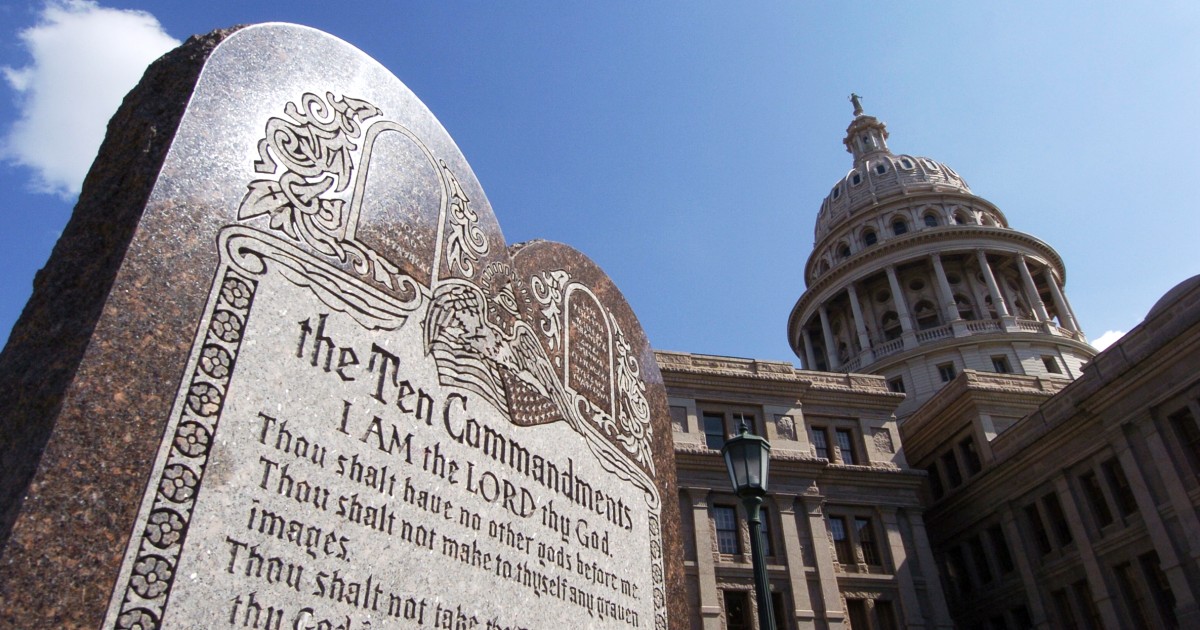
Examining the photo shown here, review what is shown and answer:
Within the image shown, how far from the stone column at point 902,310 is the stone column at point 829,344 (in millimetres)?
5439

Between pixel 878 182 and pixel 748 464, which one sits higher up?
pixel 878 182

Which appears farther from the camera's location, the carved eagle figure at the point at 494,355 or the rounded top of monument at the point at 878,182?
the rounded top of monument at the point at 878,182

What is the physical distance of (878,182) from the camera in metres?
67.6

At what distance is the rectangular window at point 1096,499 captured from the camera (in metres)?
28.5

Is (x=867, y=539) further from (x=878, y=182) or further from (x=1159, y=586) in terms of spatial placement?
(x=878, y=182)

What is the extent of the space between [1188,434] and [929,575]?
10.8 meters

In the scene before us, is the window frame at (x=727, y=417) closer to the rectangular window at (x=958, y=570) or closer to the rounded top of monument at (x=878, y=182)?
the rectangular window at (x=958, y=570)

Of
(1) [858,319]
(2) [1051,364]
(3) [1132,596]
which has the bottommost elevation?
(3) [1132,596]

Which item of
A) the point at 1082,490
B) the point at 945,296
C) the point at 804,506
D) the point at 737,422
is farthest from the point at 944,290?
the point at 804,506

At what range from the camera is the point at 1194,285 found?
1027 inches

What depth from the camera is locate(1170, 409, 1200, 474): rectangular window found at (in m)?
24.8

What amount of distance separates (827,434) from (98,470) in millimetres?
34892

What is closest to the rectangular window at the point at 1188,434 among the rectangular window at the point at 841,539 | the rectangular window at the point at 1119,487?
the rectangular window at the point at 1119,487

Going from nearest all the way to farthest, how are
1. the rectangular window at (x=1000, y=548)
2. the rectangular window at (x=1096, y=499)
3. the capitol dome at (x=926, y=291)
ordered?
the rectangular window at (x=1096, y=499)
the rectangular window at (x=1000, y=548)
the capitol dome at (x=926, y=291)
